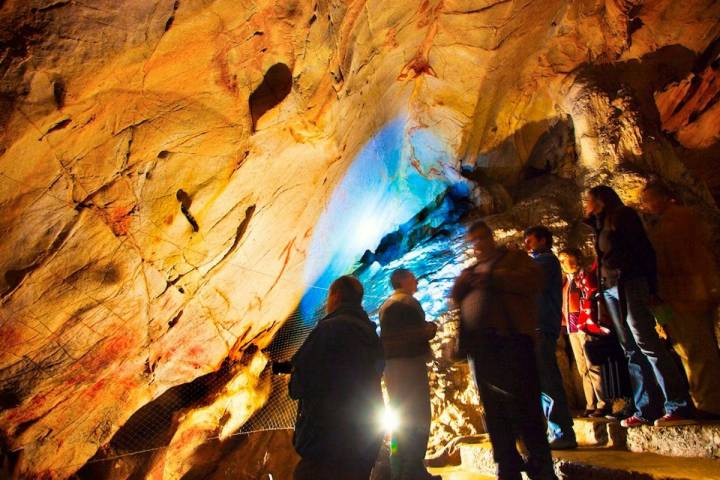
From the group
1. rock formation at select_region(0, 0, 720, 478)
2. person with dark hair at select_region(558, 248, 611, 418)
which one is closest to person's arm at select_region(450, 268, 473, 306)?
person with dark hair at select_region(558, 248, 611, 418)

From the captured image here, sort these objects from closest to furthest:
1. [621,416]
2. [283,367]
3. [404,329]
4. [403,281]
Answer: [283,367], [404,329], [621,416], [403,281]

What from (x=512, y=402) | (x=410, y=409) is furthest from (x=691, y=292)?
(x=410, y=409)

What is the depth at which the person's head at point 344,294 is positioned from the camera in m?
2.76

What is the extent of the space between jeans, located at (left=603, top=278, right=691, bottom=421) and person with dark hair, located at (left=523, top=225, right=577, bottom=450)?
436mm

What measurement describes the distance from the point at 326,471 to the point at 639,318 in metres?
2.38

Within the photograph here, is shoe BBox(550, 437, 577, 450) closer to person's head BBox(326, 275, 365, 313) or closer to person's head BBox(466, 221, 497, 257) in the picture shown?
person's head BBox(466, 221, 497, 257)

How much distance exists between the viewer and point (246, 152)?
5.10 metres

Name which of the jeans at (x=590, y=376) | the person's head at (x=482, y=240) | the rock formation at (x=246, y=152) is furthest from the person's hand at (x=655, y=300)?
the rock formation at (x=246, y=152)

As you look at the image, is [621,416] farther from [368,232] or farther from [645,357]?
[368,232]

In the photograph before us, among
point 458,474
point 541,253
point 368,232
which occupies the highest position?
point 368,232

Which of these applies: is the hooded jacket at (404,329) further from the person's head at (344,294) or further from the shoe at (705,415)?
the shoe at (705,415)

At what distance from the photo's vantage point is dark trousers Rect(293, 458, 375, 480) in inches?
86.2

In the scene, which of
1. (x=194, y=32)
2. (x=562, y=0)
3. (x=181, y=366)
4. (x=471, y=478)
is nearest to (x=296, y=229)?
(x=181, y=366)

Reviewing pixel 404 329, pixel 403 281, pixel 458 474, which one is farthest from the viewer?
pixel 458 474
